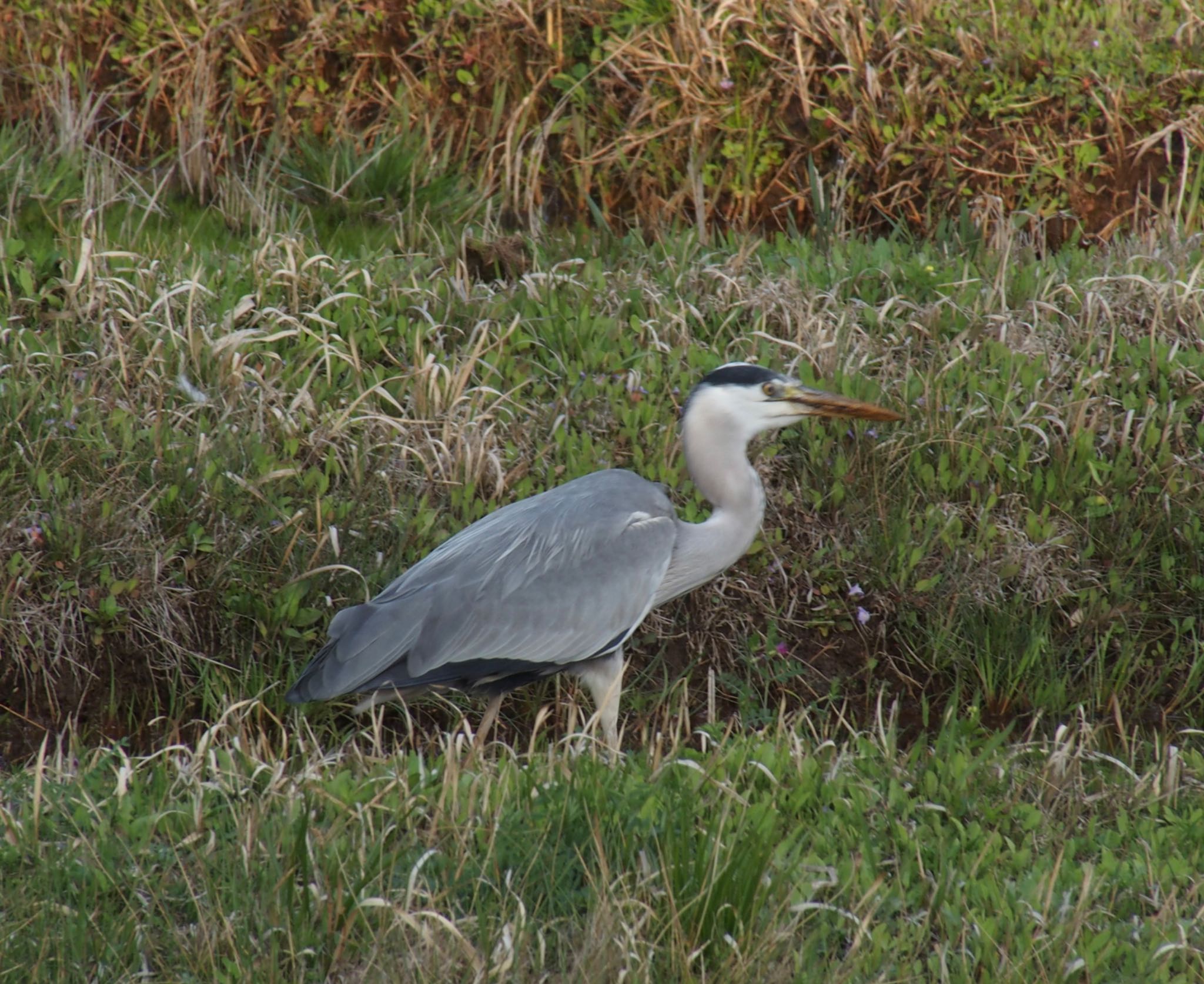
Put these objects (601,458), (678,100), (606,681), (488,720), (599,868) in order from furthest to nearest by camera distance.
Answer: (678,100), (601,458), (606,681), (488,720), (599,868)

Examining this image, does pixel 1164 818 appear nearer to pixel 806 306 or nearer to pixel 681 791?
pixel 681 791

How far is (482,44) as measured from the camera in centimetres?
660

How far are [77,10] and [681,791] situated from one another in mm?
5108

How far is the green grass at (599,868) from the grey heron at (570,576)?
0.93ft

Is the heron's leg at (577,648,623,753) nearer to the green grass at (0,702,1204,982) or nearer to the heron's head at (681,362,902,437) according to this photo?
the green grass at (0,702,1204,982)

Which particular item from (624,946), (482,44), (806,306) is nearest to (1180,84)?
(806,306)

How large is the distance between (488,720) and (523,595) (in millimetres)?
351

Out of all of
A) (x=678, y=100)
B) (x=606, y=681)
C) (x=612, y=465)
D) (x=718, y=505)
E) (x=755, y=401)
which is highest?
(x=678, y=100)

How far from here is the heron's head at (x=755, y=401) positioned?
13.6 feet

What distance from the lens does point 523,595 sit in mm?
3967

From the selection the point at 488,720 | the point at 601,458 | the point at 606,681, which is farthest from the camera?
the point at 601,458

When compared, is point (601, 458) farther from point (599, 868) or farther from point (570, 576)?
point (599, 868)

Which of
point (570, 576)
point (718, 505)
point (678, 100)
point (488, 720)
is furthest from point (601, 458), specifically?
point (678, 100)

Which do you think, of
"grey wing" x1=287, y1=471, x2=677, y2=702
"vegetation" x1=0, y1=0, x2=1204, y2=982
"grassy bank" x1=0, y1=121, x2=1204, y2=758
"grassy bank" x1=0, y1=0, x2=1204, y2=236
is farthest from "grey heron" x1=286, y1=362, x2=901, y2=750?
"grassy bank" x1=0, y1=0, x2=1204, y2=236
